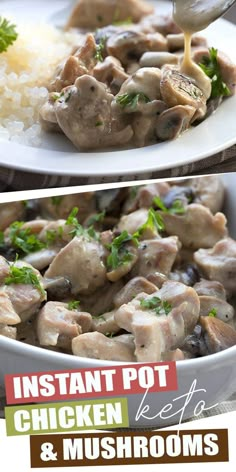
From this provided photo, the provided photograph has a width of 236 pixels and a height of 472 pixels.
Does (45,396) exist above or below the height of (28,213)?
above

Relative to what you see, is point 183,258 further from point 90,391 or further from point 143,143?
point 90,391

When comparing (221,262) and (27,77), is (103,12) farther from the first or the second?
(221,262)

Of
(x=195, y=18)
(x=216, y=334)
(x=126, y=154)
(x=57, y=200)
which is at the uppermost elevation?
(x=195, y=18)


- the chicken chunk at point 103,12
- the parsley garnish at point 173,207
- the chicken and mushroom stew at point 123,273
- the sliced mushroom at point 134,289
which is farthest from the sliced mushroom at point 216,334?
the chicken chunk at point 103,12

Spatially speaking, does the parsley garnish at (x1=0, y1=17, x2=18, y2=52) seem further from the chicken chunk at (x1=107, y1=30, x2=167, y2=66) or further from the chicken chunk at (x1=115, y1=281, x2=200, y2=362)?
the chicken chunk at (x1=115, y1=281, x2=200, y2=362)

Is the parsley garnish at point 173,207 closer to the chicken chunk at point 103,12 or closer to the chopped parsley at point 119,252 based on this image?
the chopped parsley at point 119,252

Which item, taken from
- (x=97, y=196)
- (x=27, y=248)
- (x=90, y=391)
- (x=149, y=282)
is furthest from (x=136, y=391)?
(x=97, y=196)

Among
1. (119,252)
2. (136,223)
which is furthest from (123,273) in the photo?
(136,223)
